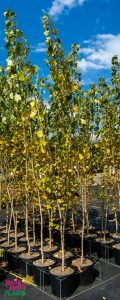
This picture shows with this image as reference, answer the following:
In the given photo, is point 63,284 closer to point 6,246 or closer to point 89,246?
point 89,246

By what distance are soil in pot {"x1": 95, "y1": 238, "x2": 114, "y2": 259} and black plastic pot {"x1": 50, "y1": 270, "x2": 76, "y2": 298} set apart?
7.46ft

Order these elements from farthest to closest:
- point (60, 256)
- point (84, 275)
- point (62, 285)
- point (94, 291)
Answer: point (60, 256) → point (84, 275) → point (94, 291) → point (62, 285)

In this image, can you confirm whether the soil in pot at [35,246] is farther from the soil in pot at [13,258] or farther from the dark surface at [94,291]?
the dark surface at [94,291]

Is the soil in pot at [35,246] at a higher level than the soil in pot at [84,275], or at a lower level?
higher

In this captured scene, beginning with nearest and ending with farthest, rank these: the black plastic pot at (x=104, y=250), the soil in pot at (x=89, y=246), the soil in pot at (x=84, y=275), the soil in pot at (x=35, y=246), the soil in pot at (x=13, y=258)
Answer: the soil in pot at (x=84, y=275)
the soil in pot at (x=13, y=258)
the soil in pot at (x=35, y=246)
the black plastic pot at (x=104, y=250)
the soil in pot at (x=89, y=246)

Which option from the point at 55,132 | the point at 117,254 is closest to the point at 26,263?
the point at 117,254

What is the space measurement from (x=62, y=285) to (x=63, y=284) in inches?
1.2

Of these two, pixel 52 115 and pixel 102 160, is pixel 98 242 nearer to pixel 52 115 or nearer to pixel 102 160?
pixel 102 160

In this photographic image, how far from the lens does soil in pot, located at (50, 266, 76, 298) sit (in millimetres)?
6719

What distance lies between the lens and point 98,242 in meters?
9.23

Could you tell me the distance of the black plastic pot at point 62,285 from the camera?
6.71 meters

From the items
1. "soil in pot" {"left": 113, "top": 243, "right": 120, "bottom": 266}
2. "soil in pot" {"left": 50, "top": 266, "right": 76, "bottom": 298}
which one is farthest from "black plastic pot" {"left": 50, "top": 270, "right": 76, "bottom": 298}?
"soil in pot" {"left": 113, "top": 243, "right": 120, "bottom": 266}

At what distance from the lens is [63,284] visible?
6.72 meters

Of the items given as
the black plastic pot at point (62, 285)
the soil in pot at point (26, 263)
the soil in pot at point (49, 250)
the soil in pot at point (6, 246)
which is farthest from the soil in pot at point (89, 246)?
the black plastic pot at point (62, 285)
